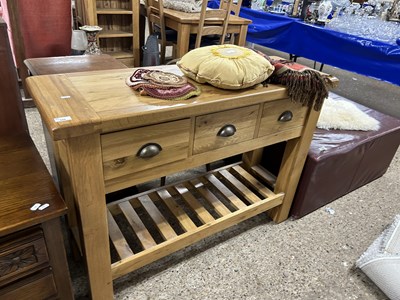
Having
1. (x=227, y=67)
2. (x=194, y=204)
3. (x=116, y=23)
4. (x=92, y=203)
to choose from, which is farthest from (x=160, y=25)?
(x=92, y=203)

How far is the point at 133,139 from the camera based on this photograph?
83cm

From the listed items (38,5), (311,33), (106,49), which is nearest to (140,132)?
(38,5)

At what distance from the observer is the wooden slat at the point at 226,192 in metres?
1.44

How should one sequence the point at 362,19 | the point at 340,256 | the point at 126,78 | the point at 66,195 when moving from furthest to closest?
the point at 362,19 < the point at 340,256 < the point at 66,195 < the point at 126,78

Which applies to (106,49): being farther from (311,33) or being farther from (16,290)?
(16,290)

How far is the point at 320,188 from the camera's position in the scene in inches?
60.9

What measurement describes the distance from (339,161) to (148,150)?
1.04 m

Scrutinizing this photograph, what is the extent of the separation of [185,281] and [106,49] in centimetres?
251

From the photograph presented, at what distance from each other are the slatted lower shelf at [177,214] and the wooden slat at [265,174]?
4 cm

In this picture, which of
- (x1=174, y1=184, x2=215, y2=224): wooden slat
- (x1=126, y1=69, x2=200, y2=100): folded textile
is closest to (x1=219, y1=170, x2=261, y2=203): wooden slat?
(x1=174, y1=184, x2=215, y2=224): wooden slat

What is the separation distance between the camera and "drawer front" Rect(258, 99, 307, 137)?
3.64 feet

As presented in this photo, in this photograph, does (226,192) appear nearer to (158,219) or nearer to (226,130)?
(158,219)

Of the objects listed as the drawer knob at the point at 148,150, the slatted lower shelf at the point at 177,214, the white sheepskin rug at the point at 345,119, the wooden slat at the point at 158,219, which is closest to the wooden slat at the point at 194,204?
the slatted lower shelf at the point at 177,214

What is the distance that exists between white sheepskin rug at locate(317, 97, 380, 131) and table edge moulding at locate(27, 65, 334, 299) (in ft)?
1.38
